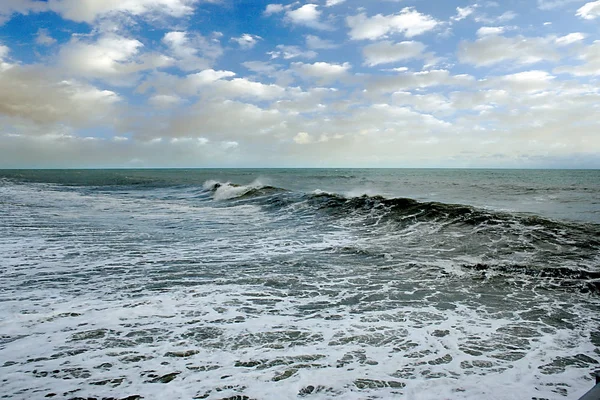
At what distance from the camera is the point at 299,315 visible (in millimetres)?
5301

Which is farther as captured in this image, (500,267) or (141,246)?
(141,246)

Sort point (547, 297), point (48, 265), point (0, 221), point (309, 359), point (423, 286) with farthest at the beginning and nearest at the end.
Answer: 1. point (0, 221)
2. point (48, 265)
3. point (423, 286)
4. point (547, 297)
5. point (309, 359)

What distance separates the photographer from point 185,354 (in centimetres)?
406

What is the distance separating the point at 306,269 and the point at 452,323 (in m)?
3.38

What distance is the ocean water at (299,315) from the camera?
11.8ft

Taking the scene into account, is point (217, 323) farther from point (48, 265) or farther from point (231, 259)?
point (48, 265)

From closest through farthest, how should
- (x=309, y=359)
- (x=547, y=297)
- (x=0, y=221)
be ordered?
1. (x=309, y=359)
2. (x=547, y=297)
3. (x=0, y=221)

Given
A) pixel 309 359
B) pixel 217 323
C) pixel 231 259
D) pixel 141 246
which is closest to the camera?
pixel 309 359

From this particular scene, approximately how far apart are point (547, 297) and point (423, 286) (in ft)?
6.38

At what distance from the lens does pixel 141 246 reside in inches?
387

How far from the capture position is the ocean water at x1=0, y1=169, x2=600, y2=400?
358 centimetres

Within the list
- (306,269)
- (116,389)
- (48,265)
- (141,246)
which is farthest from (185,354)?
(141,246)

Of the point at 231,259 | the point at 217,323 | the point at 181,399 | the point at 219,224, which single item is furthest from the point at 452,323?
the point at 219,224

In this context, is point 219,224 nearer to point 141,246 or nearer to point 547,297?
point 141,246
